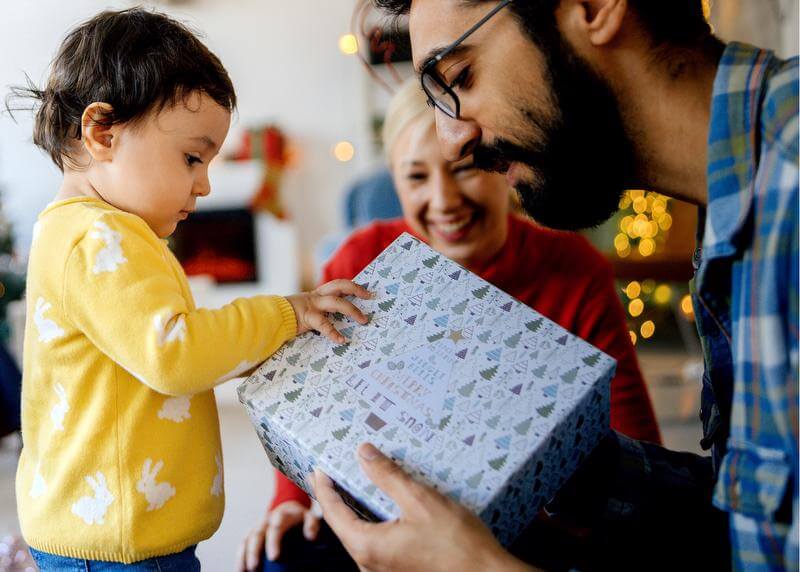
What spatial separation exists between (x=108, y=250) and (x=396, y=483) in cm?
43

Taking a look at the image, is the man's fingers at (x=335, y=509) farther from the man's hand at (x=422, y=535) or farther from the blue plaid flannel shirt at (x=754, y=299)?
the blue plaid flannel shirt at (x=754, y=299)

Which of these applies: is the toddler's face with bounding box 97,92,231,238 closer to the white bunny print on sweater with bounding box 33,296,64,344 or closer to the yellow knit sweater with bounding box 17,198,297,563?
the yellow knit sweater with bounding box 17,198,297,563

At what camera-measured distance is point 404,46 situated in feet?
4.12

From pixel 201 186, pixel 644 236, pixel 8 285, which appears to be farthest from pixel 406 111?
pixel 8 285

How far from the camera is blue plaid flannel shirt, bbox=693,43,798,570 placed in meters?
0.65

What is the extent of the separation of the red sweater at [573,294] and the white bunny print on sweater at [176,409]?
1.25 feet

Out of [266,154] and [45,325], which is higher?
[45,325]

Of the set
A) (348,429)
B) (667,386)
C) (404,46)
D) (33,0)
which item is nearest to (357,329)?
(348,429)

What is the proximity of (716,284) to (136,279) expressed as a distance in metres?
0.67

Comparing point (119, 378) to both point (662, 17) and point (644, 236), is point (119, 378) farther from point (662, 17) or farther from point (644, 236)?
point (644, 236)

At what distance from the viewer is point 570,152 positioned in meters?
0.90

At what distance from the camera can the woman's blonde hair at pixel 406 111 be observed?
1413 mm

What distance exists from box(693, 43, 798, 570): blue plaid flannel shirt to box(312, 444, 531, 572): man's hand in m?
0.25

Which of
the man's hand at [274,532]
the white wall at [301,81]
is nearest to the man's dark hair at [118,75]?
the man's hand at [274,532]
